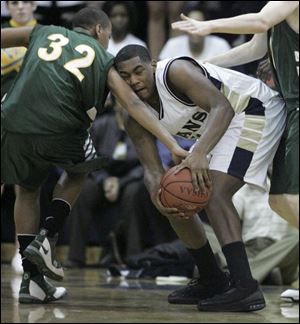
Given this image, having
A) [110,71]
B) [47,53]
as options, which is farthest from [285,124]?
[47,53]

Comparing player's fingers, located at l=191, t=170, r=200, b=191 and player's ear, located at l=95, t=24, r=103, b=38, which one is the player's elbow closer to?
player's fingers, located at l=191, t=170, r=200, b=191

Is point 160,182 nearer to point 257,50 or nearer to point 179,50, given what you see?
point 257,50

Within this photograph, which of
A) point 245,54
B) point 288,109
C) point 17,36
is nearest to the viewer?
point 288,109

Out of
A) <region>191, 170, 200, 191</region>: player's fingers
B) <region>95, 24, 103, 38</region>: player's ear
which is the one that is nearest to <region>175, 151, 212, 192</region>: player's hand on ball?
<region>191, 170, 200, 191</region>: player's fingers

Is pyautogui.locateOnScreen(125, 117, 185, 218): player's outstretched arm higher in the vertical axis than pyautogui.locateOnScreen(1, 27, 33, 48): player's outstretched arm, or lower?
lower

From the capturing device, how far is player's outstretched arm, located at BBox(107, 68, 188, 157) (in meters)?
5.42

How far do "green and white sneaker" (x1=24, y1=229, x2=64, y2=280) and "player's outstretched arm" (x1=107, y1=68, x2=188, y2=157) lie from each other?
860 mm

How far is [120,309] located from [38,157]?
38.7 inches

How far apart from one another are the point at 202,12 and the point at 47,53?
13.1 feet

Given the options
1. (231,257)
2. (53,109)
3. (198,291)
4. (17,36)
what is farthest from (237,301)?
(17,36)

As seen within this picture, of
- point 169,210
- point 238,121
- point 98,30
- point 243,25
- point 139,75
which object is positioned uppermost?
point 243,25

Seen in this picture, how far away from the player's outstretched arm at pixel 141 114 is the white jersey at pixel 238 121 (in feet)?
0.64

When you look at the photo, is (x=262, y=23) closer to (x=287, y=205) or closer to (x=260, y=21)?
(x=260, y=21)

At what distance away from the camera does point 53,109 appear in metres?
5.67
